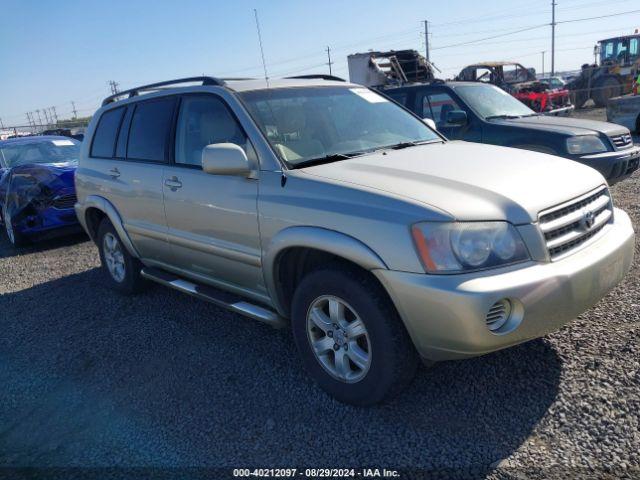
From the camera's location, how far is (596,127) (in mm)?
6824

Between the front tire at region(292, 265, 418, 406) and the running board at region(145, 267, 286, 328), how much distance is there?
0.26 metres

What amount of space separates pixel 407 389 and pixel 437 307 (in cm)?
87

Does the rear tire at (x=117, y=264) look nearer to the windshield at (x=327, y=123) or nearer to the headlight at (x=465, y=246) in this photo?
the windshield at (x=327, y=123)

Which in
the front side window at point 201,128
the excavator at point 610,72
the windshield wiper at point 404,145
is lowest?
the excavator at point 610,72

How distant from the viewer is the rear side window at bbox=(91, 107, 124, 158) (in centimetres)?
498

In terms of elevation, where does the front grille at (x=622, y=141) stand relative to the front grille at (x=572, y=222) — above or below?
below

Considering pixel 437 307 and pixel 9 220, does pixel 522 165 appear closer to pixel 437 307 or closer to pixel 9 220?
pixel 437 307

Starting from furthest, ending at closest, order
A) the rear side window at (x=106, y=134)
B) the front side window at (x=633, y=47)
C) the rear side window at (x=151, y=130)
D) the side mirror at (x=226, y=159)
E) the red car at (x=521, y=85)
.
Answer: the front side window at (x=633, y=47) → the red car at (x=521, y=85) → the rear side window at (x=106, y=134) → the rear side window at (x=151, y=130) → the side mirror at (x=226, y=159)

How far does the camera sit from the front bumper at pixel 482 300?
7.90 ft

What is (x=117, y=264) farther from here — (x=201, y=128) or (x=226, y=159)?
(x=226, y=159)

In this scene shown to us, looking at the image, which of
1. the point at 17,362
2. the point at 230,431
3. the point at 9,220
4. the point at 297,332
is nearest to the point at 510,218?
the point at 297,332

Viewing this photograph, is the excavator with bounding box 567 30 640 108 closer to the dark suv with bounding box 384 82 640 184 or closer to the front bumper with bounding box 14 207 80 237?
the dark suv with bounding box 384 82 640 184

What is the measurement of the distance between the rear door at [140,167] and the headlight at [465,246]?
2422 millimetres

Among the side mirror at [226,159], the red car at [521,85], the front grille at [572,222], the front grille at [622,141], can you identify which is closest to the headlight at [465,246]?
the front grille at [572,222]
